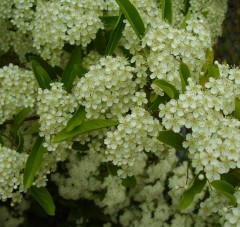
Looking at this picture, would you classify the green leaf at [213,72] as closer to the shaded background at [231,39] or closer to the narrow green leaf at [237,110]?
the narrow green leaf at [237,110]

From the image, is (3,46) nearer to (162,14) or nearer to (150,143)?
(162,14)

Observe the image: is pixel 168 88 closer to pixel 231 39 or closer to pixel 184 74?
pixel 184 74

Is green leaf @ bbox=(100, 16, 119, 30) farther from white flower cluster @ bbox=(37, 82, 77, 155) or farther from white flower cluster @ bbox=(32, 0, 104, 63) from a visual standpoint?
white flower cluster @ bbox=(37, 82, 77, 155)

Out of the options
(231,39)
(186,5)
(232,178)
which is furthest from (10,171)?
(231,39)

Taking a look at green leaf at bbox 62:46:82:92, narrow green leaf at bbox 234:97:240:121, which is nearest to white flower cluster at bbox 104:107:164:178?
narrow green leaf at bbox 234:97:240:121

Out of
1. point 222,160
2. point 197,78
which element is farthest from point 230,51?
point 222,160

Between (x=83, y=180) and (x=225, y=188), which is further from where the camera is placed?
(x=83, y=180)
